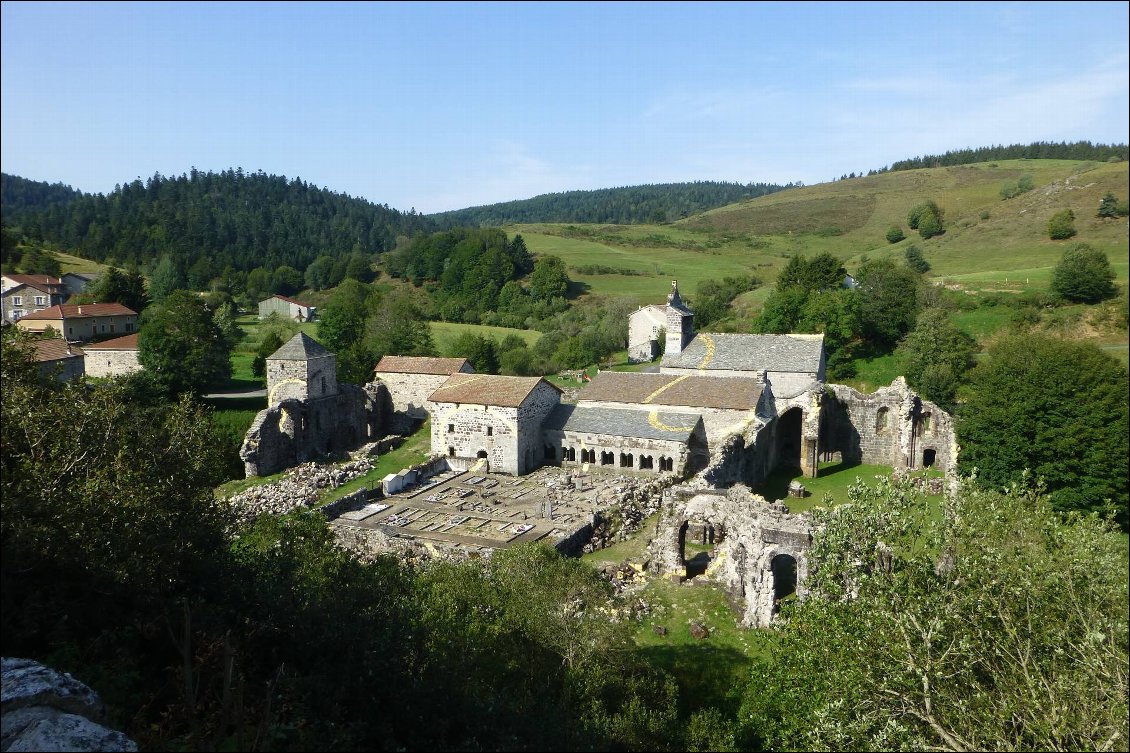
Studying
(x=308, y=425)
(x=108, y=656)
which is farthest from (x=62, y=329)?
(x=108, y=656)

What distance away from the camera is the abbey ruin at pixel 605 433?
30844 millimetres

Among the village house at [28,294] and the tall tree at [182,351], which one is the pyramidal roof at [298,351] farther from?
the village house at [28,294]

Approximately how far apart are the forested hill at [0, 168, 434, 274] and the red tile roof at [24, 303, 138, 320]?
24.1 metres

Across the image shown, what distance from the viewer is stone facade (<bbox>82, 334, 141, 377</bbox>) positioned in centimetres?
5225

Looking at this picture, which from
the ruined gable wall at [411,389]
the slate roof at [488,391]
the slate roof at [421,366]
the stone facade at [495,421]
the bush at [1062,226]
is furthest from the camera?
the slate roof at [421,366]

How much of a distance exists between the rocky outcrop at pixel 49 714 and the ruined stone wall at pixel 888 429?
36.3 m

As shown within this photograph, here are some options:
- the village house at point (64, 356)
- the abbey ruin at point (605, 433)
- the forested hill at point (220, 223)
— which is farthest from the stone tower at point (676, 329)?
the forested hill at point (220, 223)

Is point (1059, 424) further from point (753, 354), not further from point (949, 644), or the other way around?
point (949, 644)

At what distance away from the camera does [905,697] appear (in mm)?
10547

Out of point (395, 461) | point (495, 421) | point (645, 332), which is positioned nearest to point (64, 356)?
point (395, 461)

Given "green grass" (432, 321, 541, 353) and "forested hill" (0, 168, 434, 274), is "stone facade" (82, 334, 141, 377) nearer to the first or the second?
"green grass" (432, 321, 541, 353)

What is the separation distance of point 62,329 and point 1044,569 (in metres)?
64.5

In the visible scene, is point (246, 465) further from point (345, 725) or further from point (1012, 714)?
point (1012, 714)

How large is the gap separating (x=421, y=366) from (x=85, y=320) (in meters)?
30.9
